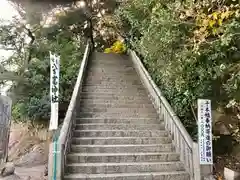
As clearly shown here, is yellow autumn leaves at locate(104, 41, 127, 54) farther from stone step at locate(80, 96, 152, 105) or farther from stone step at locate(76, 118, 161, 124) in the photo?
stone step at locate(76, 118, 161, 124)

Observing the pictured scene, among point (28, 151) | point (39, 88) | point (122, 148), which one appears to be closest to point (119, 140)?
point (122, 148)

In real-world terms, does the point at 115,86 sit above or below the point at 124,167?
above

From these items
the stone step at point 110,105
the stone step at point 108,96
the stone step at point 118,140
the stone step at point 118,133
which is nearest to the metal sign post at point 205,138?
the stone step at point 118,140

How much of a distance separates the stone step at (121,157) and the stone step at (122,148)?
20 cm

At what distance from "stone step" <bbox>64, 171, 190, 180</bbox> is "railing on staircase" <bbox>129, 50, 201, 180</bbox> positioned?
23 cm

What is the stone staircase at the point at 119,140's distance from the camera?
5.61 metres

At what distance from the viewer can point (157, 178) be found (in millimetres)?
5543

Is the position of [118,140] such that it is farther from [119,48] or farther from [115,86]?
[119,48]

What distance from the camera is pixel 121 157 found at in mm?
5984

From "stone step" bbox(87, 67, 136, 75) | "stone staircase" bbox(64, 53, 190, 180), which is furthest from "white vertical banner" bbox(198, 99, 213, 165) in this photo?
"stone step" bbox(87, 67, 136, 75)

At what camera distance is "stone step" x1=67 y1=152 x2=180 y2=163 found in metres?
5.81

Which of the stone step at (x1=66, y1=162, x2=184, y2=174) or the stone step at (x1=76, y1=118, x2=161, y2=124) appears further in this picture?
the stone step at (x1=76, y1=118, x2=161, y2=124)

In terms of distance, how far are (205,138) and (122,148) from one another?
1.93 m

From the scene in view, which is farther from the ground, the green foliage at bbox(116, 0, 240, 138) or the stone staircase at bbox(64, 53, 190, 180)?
the green foliage at bbox(116, 0, 240, 138)
